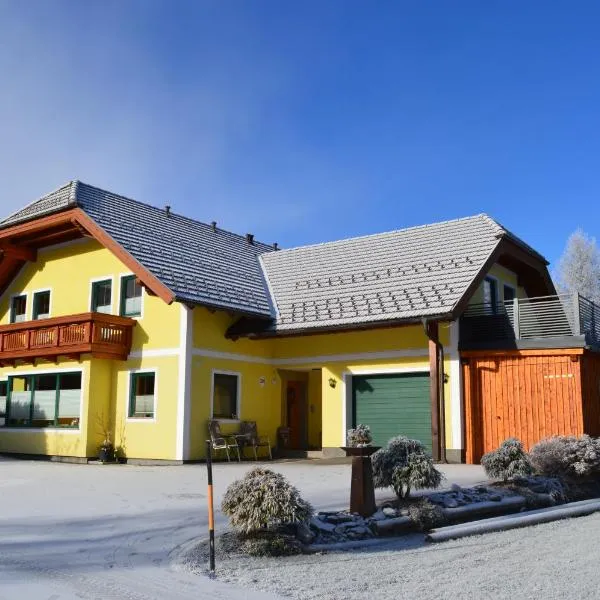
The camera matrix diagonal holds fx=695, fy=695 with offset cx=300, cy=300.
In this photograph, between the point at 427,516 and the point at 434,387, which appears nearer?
the point at 427,516

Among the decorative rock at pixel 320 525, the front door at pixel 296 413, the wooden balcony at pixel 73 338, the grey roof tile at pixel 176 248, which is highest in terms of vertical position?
the grey roof tile at pixel 176 248

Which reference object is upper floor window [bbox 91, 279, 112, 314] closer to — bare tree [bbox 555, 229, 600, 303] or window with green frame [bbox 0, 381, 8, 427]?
window with green frame [bbox 0, 381, 8, 427]

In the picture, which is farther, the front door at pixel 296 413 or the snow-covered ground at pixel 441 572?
the front door at pixel 296 413

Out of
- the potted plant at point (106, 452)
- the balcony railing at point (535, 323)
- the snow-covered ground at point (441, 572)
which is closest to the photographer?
the snow-covered ground at point (441, 572)

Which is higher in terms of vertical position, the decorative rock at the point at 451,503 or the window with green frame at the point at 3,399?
the window with green frame at the point at 3,399

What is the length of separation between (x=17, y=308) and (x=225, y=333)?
8.05 m

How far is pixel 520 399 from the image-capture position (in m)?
15.9

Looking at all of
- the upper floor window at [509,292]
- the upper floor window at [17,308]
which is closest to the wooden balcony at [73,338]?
the upper floor window at [17,308]

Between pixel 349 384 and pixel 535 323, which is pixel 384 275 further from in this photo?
pixel 535 323

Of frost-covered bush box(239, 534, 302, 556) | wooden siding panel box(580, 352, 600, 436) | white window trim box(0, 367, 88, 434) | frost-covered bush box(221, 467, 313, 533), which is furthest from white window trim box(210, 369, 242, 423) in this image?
frost-covered bush box(239, 534, 302, 556)

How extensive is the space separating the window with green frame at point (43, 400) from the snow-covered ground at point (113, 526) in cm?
321

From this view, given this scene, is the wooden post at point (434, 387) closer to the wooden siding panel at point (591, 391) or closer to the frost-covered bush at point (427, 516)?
the wooden siding panel at point (591, 391)

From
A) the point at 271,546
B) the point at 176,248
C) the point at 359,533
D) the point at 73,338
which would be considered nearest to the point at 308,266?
the point at 176,248

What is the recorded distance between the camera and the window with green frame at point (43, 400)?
19.0m
